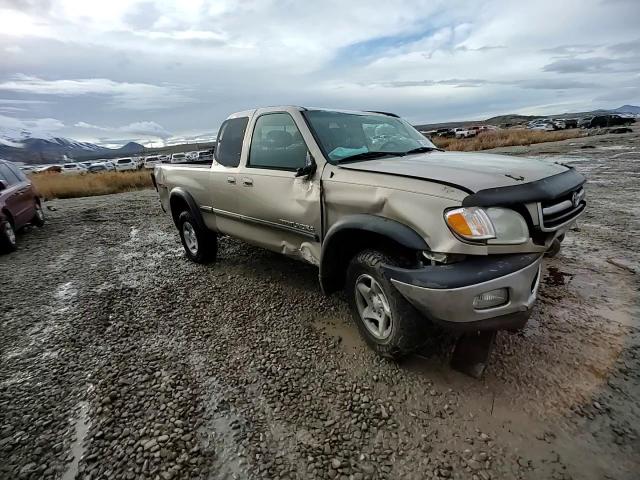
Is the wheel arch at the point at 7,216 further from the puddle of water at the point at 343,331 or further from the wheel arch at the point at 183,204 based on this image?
the puddle of water at the point at 343,331

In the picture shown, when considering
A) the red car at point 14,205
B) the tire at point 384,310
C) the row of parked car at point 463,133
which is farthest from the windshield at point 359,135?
the row of parked car at point 463,133

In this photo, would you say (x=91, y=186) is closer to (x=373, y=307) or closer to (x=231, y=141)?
(x=231, y=141)

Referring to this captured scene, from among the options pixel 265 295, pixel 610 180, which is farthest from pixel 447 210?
pixel 610 180

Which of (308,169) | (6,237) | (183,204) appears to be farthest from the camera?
(6,237)

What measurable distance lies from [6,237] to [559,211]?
834 centimetres

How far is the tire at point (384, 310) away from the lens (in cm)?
248

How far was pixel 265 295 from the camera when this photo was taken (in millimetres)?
4109

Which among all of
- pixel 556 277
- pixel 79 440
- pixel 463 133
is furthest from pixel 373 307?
pixel 463 133

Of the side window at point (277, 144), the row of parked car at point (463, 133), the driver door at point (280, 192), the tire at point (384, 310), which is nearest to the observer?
the tire at point (384, 310)

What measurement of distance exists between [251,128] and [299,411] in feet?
9.40

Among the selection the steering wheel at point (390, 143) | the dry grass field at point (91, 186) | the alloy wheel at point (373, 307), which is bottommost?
the dry grass field at point (91, 186)

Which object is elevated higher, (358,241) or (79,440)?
(358,241)

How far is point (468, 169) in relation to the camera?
2.59m

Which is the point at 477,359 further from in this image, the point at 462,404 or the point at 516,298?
the point at 516,298
